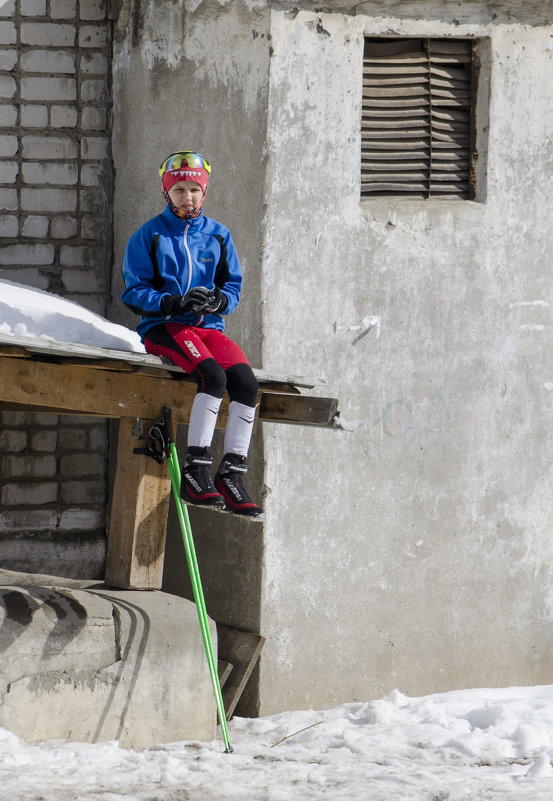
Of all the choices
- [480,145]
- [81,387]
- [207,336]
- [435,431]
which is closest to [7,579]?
[81,387]

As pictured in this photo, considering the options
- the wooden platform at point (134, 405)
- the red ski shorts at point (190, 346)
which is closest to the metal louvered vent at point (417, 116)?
the wooden platform at point (134, 405)

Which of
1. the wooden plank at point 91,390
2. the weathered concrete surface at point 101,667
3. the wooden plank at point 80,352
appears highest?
the wooden plank at point 80,352

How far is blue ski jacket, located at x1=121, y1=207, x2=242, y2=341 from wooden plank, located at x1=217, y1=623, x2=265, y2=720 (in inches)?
72.2

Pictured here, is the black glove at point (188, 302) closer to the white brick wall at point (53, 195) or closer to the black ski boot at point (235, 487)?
the black ski boot at point (235, 487)

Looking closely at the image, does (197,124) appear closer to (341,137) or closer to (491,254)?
(341,137)

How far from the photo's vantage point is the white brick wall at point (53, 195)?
602 centimetres

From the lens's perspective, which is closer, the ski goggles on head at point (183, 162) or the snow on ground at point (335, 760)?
the snow on ground at point (335, 760)

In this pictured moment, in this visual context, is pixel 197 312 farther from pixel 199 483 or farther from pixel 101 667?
pixel 101 667

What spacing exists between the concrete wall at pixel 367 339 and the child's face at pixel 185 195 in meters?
0.93

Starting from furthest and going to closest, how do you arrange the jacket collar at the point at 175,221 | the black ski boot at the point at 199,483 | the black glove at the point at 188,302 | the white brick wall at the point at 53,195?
the white brick wall at the point at 53,195
the jacket collar at the point at 175,221
the black glove at the point at 188,302
the black ski boot at the point at 199,483

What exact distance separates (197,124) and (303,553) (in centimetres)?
245

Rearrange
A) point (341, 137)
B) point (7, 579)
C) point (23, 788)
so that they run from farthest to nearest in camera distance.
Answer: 1. point (341, 137)
2. point (7, 579)
3. point (23, 788)

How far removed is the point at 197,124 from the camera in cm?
588

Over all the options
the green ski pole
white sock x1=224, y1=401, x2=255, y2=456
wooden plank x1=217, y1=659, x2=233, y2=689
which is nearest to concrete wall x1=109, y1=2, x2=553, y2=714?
wooden plank x1=217, y1=659, x2=233, y2=689
